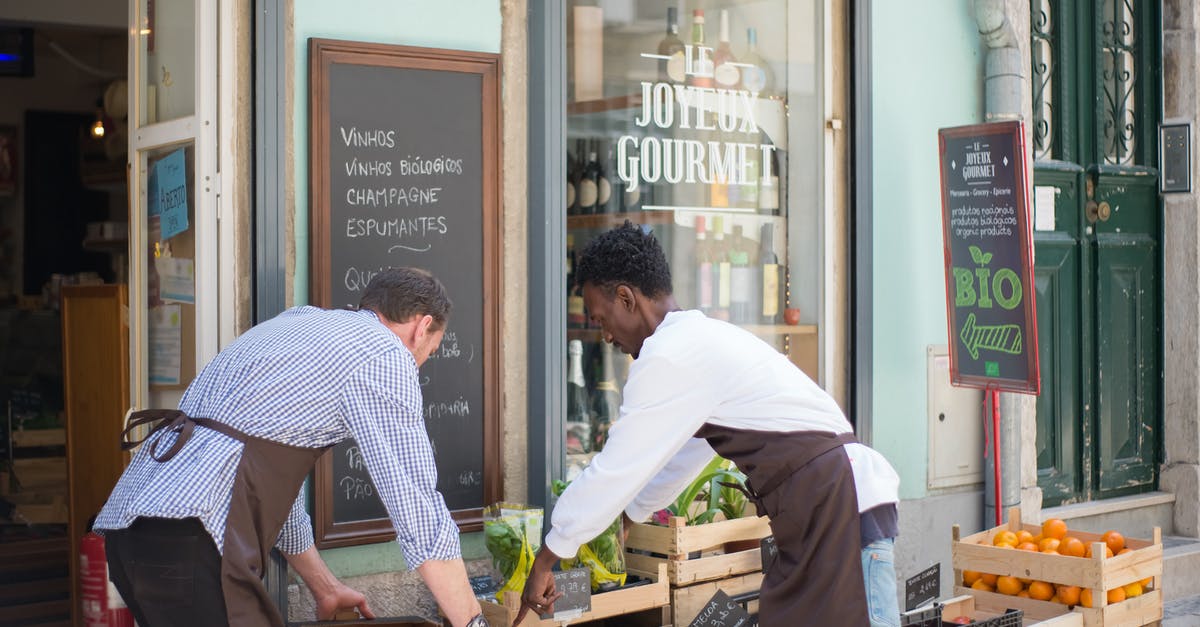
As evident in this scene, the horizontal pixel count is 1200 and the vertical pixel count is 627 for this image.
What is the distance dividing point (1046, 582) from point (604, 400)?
1937mm

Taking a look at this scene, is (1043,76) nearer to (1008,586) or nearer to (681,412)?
(1008,586)

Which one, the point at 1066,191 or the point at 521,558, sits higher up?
the point at 1066,191

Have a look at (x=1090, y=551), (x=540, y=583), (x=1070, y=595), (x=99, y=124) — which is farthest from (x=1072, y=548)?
(x=99, y=124)

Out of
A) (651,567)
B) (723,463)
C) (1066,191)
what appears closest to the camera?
(651,567)

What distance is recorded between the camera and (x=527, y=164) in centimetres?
520

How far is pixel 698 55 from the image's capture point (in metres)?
6.11

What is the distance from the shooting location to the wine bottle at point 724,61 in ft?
20.3

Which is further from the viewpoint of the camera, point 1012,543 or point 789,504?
point 1012,543

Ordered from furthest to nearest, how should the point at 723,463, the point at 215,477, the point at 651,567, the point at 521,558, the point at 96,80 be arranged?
1. the point at 96,80
2. the point at 723,463
3. the point at 651,567
4. the point at 521,558
5. the point at 215,477

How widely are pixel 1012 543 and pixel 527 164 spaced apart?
2.44 metres

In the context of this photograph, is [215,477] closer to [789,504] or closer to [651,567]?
[789,504]

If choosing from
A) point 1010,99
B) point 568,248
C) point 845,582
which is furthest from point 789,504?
point 1010,99

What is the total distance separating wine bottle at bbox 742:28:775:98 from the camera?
628 centimetres

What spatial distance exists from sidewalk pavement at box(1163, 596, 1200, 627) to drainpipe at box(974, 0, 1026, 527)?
106 centimetres
